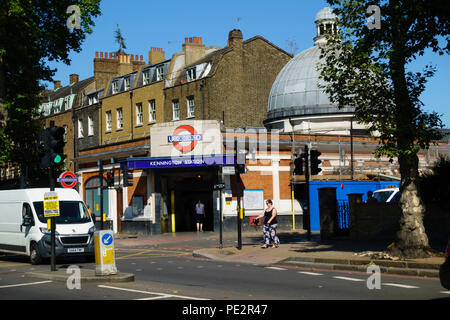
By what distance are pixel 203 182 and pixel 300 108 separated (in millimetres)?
10851

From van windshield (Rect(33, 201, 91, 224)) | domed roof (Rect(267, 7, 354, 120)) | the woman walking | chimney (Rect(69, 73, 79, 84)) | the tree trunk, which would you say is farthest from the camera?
chimney (Rect(69, 73, 79, 84))

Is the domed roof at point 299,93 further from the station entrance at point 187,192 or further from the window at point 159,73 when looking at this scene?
the station entrance at point 187,192

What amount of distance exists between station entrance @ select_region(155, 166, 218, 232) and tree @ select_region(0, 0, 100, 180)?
8496mm

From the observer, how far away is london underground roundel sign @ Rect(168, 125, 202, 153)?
33.1 metres

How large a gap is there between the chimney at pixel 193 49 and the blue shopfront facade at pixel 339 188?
16370 mm

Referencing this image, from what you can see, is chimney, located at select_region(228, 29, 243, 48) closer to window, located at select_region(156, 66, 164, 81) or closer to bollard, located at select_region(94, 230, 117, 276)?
window, located at select_region(156, 66, 164, 81)

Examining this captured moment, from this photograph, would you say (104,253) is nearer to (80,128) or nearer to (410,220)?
(410,220)

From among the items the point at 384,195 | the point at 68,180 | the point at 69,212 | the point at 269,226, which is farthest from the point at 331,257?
the point at 68,180

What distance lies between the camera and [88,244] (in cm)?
1909

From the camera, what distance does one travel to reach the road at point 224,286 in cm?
1077

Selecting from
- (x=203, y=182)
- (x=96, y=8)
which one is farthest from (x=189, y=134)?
(x=96, y=8)

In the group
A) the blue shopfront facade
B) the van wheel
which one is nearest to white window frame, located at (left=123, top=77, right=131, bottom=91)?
the blue shopfront facade

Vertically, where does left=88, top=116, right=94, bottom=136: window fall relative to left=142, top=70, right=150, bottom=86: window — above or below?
below

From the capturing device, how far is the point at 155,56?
49812mm
